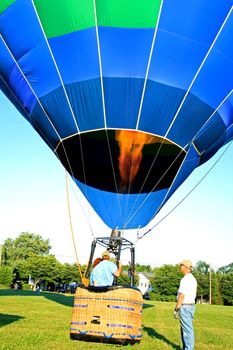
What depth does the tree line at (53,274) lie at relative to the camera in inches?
2201

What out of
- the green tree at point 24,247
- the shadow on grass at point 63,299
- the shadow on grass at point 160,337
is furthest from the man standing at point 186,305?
the green tree at point 24,247

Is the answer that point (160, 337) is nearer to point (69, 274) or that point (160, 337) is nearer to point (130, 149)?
point (130, 149)

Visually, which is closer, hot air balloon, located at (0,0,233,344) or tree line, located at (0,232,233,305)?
hot air balloon, located at (0,0,233,344)

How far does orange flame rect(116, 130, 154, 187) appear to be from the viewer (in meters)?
7.94

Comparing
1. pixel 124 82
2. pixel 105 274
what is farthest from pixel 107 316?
pixel 124 82

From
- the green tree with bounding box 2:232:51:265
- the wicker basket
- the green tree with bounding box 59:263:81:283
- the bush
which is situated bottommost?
the wicker basket

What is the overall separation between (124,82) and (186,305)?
3.85 metres

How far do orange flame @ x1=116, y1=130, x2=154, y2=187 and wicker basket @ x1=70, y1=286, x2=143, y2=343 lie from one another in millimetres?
2804

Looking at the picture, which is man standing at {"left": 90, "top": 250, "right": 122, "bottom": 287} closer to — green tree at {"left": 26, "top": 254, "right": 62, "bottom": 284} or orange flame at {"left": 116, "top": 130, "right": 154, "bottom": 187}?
orange flame at {"left": 116, "top": 130, "right": 154, "bottom": 187}

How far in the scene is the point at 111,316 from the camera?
5645mm

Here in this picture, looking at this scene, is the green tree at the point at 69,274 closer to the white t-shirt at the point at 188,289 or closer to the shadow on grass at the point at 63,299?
the shadow on grass at the point at 63,299

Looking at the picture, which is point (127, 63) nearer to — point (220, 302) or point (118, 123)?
point (118, 123)

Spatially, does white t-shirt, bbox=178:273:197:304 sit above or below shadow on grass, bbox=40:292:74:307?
below

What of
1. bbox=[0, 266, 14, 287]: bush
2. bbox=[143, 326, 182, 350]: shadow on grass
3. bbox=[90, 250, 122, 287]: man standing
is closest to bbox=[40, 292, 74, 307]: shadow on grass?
bbox=[143, 326, 182, 350]: shadow on grass
